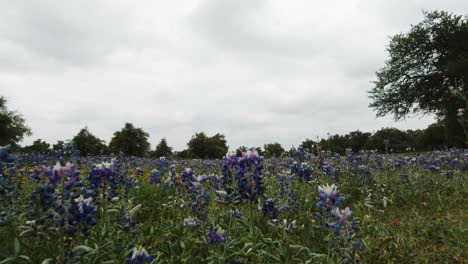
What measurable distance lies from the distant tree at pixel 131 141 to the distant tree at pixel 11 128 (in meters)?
16.0

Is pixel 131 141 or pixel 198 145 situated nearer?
pixel 131 141

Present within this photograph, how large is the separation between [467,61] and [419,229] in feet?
91.8

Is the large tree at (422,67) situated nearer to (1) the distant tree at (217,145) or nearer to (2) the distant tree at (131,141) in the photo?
(1) the distant tree at (217,145)

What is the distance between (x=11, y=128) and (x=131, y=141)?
22.9 metres

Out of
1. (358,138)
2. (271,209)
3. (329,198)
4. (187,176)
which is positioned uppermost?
(358,138)

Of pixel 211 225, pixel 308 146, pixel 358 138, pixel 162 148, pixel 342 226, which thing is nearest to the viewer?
pixel 342 226

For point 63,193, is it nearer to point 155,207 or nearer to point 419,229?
point 155,207

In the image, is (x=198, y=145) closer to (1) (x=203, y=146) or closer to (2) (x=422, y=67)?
(1) (x=203, y=146)

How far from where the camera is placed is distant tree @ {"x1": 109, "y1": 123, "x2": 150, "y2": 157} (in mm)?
51394

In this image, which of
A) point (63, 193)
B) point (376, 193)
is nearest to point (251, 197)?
point (63, 193)

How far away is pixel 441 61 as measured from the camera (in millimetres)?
28594

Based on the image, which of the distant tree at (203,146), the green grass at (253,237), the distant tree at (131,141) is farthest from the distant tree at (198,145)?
the green grass at (253,237)

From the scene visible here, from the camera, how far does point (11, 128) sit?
170 ft

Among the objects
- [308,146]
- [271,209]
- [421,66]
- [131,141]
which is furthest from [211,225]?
[131,141]
